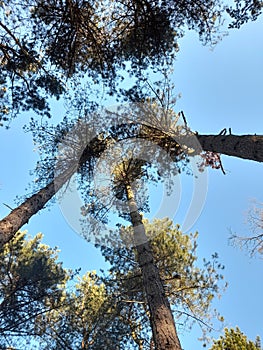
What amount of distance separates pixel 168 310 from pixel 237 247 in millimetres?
1726

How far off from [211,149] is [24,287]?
5399 millimetres

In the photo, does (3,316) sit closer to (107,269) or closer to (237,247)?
(107,269)

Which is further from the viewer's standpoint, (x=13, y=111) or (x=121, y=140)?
(x=121, y=140)

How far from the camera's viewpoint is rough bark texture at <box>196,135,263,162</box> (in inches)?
167

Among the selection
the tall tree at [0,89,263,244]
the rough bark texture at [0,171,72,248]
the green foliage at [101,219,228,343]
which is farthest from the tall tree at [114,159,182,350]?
the rough bark texture at [0,171,72,248]

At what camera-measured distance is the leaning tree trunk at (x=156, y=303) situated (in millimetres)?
4656

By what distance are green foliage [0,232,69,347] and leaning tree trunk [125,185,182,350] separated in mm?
2418

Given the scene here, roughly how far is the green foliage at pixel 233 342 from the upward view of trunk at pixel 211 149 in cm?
443

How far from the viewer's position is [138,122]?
23.0 ft

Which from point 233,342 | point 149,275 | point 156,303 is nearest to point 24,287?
point 149,275

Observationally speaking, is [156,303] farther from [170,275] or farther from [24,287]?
[24,287]

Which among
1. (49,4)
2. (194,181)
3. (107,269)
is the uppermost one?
(49,4)

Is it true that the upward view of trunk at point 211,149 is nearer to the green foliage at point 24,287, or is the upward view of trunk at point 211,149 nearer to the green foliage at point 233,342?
the green foliage at point 24,287

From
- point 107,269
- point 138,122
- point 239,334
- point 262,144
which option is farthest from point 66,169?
point 239,334
